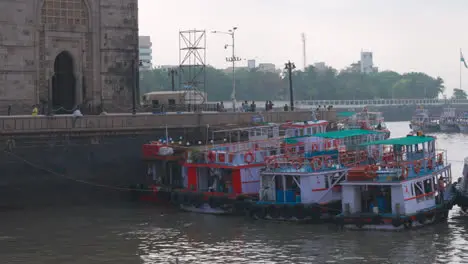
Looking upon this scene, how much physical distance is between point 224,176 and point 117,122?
29.7ft

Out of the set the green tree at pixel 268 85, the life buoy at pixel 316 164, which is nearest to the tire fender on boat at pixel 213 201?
the life buoy at pixel 316 164

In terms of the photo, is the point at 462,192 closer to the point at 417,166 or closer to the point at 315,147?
the point at 417,166

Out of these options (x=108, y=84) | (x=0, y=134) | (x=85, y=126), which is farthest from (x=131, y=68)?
(x=0, y=134)

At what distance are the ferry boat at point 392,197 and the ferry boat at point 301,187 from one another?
1340 millimetres

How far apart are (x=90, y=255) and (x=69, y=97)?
26.2 meters

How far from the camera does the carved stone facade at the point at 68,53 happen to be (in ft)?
173

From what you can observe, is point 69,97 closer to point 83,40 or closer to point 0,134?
point 83,40

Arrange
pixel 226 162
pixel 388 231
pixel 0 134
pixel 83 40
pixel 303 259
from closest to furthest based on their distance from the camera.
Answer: pixel 303 259 < pixel 388 231 < pixel 226 162 < pixel 0 134 < pixel 83 40

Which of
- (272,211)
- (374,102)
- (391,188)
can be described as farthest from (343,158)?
(374,102)

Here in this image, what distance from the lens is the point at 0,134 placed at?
147 ft

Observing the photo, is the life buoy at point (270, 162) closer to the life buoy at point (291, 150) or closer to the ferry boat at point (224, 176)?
the ferry boat at point (224, 176)

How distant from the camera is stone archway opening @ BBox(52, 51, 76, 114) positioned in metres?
57.0

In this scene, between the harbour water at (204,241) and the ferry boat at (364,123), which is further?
the ferry boat at (364,123)

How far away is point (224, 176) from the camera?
4238 cm
